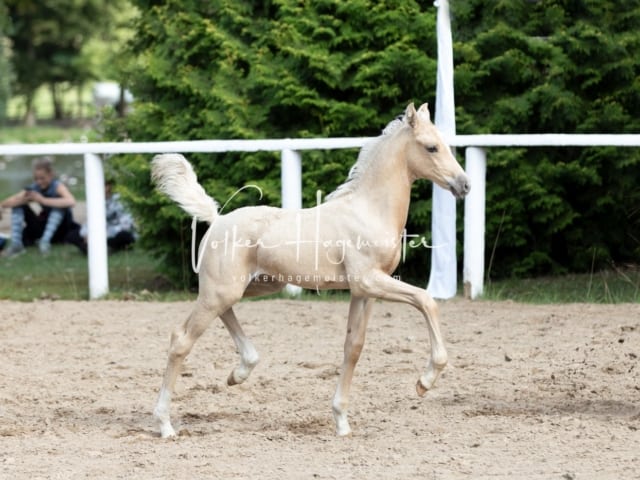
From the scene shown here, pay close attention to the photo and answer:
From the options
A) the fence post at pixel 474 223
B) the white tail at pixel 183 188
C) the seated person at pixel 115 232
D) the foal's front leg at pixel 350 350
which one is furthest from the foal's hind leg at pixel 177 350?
the seated person at pixel 115 232

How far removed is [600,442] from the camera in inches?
203

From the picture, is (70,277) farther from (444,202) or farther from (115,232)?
(444,202)

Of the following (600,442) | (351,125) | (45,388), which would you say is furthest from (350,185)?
(351,125)

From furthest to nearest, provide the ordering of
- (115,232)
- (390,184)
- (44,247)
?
(44,247) → (115,232) → (390,184)

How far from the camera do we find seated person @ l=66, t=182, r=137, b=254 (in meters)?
13.3

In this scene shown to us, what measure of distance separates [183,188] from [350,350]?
1.22 metres

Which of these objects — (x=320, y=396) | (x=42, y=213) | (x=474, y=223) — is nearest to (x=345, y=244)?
(x=320, y=396)

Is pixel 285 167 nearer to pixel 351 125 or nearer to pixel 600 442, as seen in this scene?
pixel 351 125

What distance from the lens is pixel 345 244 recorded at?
17.6ft

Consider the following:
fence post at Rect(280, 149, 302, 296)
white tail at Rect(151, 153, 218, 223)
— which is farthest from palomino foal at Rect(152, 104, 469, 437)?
fence post at Rect(280, 149, 302, 296)

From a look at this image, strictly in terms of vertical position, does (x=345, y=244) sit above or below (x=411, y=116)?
below

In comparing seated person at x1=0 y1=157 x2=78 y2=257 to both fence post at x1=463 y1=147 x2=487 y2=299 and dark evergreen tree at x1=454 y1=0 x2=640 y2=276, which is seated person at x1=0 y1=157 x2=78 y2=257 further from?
fence post at x1=463 y1=147 x2=487 y2=299

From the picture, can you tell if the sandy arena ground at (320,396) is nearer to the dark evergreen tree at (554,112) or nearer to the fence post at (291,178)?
the fence post at (291,178)

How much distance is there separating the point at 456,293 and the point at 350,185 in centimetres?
408
